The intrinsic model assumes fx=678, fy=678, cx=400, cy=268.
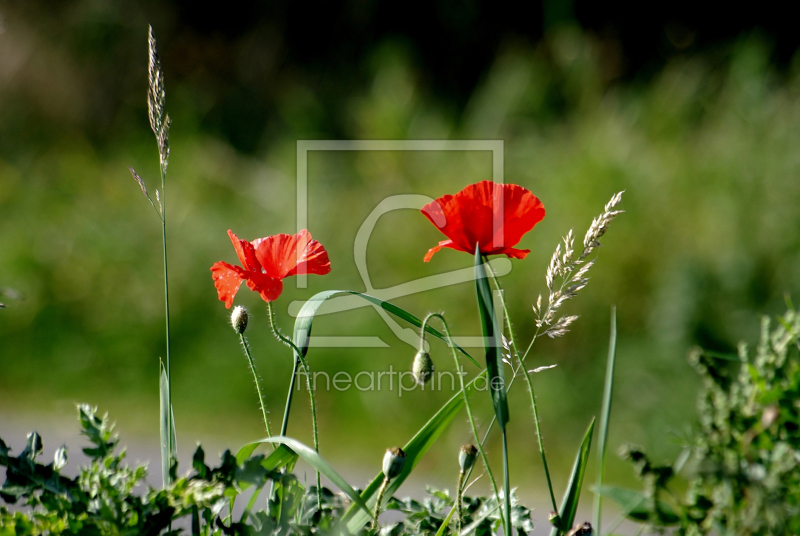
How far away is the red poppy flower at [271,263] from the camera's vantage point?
675 millimetres

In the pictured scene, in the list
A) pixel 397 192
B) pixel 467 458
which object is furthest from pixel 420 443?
pixel 397 192

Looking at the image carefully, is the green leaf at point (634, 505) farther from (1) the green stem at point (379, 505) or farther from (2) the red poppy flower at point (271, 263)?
(2) the red poppy flower at point (271, 263)

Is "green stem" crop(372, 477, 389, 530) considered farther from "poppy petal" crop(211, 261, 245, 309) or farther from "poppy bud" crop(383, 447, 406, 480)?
"poppy petal" crop(211, 261, 245, 309)

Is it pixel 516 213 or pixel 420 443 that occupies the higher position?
pixel 516 213

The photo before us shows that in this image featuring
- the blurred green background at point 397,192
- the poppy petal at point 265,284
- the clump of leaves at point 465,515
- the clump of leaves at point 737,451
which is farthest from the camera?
the blurred green background at point 397,192

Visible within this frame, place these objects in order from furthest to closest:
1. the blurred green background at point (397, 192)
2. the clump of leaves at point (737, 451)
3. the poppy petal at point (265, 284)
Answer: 1. the blurred green background at point (397, 192)
2. the poppy petal at point (265, 284)
3. the clump of leaves at point (737, 451)

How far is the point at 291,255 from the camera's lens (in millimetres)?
696

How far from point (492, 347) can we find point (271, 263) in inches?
10.9

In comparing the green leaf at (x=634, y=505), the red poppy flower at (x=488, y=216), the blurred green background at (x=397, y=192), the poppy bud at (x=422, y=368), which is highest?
the blurred green background at (x=397, y=192)

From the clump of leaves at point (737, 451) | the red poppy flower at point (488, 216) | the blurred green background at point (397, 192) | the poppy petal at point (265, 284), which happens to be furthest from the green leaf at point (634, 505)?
the blurred green background at point (397, 192)

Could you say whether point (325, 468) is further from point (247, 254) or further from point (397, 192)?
point (397, 192)

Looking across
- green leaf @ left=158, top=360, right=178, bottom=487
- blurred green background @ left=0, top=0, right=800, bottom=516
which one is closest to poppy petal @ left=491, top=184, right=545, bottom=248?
green leaf @ left=158, top=360, right=178, bottom=487

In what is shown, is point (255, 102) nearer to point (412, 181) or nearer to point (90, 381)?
point (412, 181)

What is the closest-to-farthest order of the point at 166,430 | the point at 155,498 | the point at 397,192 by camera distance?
1. the point at 155,498
2. the point at 166,430
3. the point at 397,192
